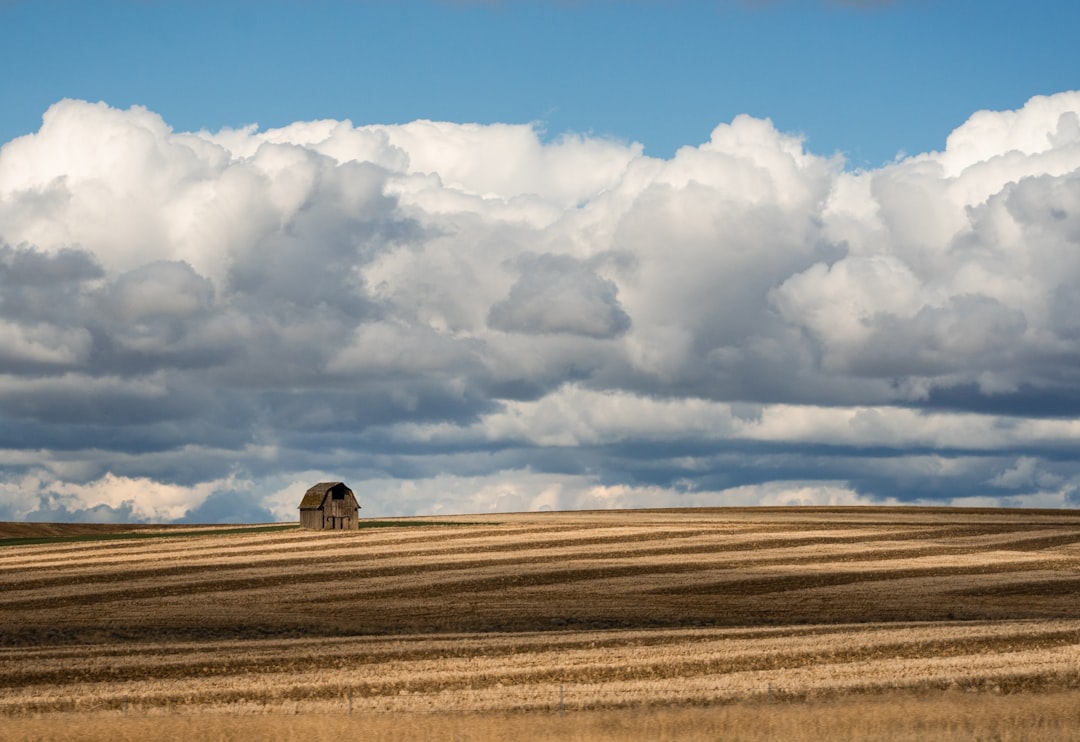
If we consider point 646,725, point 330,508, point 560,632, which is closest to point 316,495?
point 330,508

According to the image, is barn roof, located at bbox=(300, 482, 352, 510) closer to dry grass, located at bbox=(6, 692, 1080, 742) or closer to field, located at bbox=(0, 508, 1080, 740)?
field, located at bbox=(0, 508, 1080, 740)

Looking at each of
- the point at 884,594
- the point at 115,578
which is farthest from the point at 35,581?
the point at 884,594

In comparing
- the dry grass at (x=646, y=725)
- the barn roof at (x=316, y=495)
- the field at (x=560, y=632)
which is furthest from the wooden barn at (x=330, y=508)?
the dry grass at (x=646, y=725)

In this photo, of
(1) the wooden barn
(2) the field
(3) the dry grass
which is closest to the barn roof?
(1) the wooden barn

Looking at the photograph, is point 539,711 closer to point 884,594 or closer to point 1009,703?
point 1009,703

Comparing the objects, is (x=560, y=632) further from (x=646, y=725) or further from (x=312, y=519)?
(x=312, y=519)

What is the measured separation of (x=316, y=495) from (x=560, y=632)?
198 feet

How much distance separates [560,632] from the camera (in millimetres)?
45781

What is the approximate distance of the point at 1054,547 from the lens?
246 ft

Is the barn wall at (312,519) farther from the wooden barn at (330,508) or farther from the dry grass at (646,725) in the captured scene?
the dry grass at (646,725)

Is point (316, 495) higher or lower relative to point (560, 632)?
higher

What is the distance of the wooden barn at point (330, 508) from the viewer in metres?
103

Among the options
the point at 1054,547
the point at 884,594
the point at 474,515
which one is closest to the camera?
the point at 884,594

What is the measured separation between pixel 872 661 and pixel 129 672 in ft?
64.1
